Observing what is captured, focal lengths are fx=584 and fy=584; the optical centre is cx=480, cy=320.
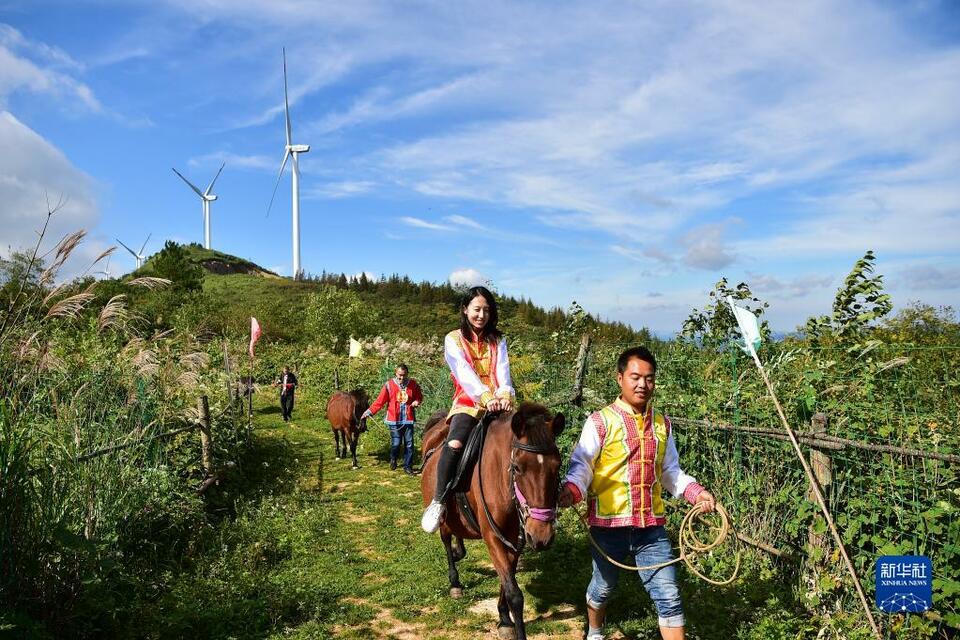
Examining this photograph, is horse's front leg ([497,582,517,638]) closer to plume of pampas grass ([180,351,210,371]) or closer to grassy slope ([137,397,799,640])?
grassy slope ([137,397,799,640])

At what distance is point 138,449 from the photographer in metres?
5.93

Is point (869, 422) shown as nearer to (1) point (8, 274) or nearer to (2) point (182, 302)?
(1) point (8, 274)

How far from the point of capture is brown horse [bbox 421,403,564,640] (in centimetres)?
359

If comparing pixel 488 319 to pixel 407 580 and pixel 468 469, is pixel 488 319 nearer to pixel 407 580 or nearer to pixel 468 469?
pixel 468 469

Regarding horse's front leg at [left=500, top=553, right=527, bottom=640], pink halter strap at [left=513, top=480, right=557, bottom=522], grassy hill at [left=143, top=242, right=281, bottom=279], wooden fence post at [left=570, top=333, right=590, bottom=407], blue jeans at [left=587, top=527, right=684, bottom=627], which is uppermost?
grassy hill at [left=143, top=242, right=281, bottom=279]

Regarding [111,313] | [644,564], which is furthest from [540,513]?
[111,313]

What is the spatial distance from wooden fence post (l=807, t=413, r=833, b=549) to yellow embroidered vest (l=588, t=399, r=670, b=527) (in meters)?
1.63

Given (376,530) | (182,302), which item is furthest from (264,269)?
(376,530)

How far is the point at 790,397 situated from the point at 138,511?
6.08 meters

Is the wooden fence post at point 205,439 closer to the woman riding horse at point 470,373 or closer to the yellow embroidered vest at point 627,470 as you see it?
the woman riding horse at point 470,373

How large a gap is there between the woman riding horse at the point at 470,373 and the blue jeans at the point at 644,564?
134cm

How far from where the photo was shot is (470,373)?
472 cm

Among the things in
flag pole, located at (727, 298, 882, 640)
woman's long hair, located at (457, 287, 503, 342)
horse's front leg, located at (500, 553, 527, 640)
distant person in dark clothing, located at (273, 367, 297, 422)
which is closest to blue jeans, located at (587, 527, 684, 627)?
horse's front leg, located at (500, 553, 527, 640)

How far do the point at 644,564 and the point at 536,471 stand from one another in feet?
2.85
